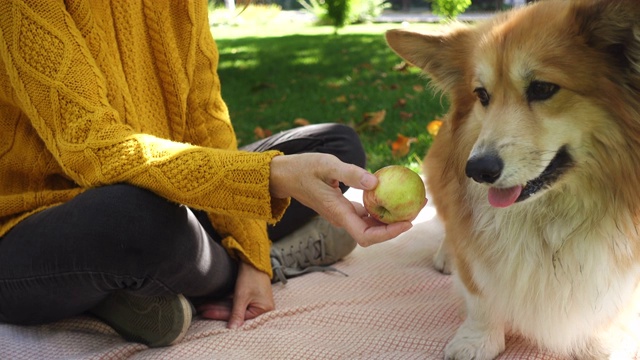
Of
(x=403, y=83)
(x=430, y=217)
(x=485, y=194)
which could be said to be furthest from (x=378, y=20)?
(x=485, y=194)

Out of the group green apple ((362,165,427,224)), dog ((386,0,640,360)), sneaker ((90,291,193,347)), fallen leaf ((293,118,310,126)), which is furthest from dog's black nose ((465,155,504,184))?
fallen leaf ((293,118,310,126))

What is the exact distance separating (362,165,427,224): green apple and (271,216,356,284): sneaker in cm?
88

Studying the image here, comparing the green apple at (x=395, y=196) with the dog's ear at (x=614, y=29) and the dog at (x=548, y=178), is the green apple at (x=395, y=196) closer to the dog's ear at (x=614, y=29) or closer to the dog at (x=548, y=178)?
the dog at (x=548, y=178)

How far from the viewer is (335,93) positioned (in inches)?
225

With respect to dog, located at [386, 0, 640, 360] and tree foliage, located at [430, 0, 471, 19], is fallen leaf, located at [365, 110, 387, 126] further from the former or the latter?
tree foliage, located at [430, 0, 471, 19]

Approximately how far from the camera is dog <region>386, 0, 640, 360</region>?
5.46 ft

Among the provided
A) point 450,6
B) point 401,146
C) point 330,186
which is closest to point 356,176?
point 330,186

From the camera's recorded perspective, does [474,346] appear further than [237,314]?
No

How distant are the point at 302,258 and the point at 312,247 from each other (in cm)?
6

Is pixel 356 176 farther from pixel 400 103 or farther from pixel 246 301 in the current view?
pixel 400 103

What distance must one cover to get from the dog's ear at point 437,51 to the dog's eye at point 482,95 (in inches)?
5.9

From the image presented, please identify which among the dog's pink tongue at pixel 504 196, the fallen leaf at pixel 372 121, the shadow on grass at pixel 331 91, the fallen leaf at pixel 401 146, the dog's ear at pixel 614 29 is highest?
the dog's ear at pixel 614 29

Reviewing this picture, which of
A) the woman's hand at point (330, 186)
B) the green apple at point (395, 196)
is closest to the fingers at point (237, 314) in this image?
the woman's hand at point (330, 186)

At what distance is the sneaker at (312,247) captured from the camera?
254 cm
